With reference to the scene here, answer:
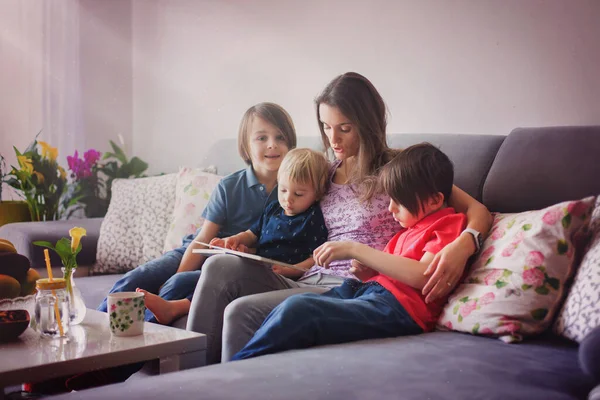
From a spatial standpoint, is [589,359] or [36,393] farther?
[36,393]

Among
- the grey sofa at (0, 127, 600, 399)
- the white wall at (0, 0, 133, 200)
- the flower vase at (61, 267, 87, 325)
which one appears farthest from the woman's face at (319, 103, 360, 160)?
the white wall at (0, 0, 133, 200)

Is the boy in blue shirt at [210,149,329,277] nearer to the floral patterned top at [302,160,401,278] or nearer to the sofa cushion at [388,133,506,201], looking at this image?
the floral patterned top at [302,160,401,278]

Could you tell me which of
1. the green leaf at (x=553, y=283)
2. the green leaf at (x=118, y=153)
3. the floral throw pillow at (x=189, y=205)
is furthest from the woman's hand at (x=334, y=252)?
the green leaf at (x=118, y=153)

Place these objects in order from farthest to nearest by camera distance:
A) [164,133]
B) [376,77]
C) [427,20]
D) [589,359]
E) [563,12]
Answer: [164,133]
[376,77]
[427,20]
[563,12]
[589,359]

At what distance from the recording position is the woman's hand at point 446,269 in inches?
62.7

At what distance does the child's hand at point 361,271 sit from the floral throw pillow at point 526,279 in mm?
238

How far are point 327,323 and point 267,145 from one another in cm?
98

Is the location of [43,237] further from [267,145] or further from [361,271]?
[361,271]

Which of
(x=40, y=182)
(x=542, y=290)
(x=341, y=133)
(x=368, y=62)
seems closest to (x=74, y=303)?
(x=341, y=133)

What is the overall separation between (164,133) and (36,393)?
7.44ft

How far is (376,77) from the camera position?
Result: 8.59ft

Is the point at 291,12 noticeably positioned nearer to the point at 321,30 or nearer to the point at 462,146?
the point at 321,30

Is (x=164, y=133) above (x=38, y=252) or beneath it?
above

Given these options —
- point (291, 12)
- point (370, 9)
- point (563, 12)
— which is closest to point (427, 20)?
point (370, 9)
